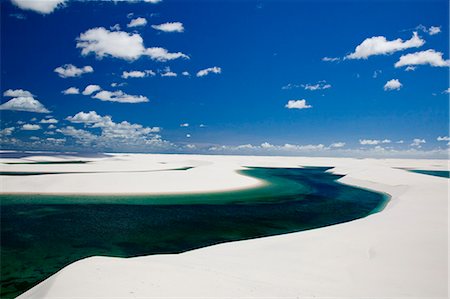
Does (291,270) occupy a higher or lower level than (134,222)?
higher

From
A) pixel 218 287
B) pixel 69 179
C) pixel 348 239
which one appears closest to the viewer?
pixel 218 287

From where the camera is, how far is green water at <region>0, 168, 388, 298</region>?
13.2 metres

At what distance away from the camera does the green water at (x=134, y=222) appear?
13196mm

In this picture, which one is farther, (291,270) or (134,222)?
(134,222)

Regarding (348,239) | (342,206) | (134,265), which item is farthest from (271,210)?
(134,265)

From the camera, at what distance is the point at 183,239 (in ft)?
51.4

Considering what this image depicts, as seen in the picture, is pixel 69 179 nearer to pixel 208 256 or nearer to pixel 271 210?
pixel 271 210

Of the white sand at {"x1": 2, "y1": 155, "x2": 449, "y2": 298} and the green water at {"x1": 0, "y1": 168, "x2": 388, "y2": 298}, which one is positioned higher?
the white sand at {"x1": 2, "y1": 155, "x2": 449, "y2": 298}

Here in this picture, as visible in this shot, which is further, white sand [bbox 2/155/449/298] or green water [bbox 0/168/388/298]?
green water [bbox 0/168/388/298]

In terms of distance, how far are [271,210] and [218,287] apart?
55.3ft

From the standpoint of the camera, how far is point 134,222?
62.7 feet

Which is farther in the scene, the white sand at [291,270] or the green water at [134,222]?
the green water at [134,222]

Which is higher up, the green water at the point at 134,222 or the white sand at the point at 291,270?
the white sand at the point at 291,270

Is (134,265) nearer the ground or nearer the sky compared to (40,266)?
nearer the sky
